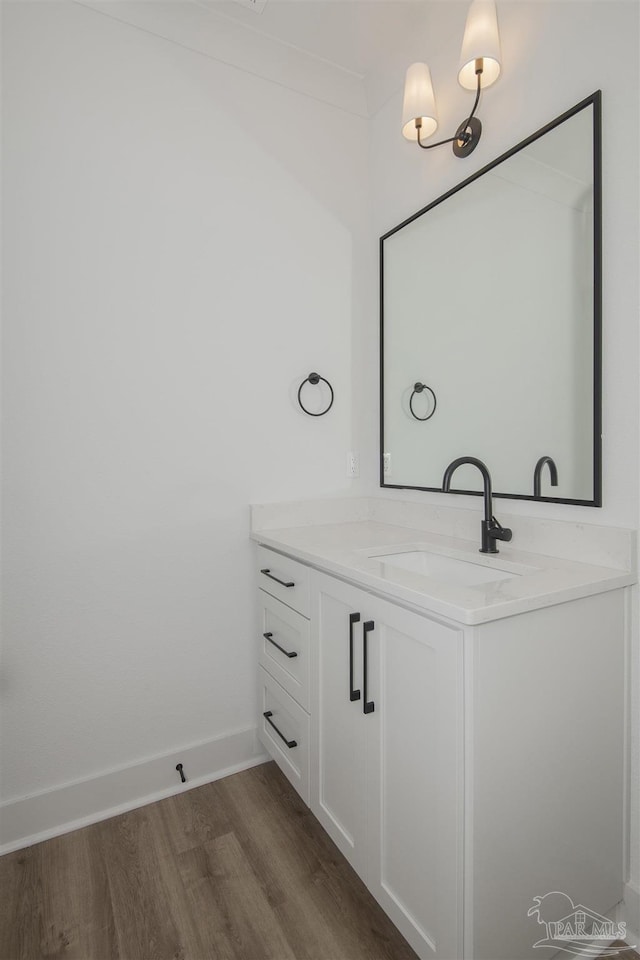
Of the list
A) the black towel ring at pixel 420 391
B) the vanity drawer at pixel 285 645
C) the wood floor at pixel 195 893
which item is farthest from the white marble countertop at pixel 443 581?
the wood floor at pixel 195 893

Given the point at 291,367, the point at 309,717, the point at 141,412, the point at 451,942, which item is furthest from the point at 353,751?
the point at 291,367

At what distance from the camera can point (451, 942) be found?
3.22 ft

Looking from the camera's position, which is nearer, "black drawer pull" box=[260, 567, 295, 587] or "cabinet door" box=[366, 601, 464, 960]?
"cabinet door" box=[366, 601, 464, 960]

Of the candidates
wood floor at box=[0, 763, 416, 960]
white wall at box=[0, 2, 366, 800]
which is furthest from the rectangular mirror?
wood floor at box=[0, 763, 416, 960]

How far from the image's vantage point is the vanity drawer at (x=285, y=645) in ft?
5.12

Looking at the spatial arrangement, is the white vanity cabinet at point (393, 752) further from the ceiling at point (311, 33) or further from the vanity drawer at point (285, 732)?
the ceiling at point (311, 33)

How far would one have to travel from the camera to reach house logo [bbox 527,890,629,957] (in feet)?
3.56

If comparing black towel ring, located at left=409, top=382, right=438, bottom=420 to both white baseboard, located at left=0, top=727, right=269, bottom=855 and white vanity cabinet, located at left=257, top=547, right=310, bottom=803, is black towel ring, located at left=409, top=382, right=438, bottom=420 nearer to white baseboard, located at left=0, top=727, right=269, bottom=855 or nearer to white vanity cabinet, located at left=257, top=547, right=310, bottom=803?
white vanity cabinet, located at left=257, top=547, right=310, bottom=803

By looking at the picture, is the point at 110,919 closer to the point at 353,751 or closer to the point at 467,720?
the point at 353,751

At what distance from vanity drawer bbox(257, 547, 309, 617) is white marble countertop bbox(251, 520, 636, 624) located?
39 mm

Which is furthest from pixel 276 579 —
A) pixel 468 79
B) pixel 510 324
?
pixel 468 79

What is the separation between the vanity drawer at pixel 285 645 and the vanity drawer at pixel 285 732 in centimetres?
4

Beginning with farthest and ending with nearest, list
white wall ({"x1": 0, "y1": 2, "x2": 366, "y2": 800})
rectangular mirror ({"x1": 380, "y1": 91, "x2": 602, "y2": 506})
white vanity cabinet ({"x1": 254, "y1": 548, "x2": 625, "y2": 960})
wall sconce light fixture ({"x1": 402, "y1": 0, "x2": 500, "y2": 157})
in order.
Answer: white wall ({"x1": 0, "y1": 2, "x2": 366, "y2": 800}), wall sconce light fixture ({"x1": 402, "y1": 0, "x2": 500, "y2": 157}), rectangular mirror ({"x1": 380, "y1": 91, "x2": 602, "y2": 506}), white vanity cabinet ({"x1": 254, "y1": 548, "x2": 625, "y2": 960})

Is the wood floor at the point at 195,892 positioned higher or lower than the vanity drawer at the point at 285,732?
lower
